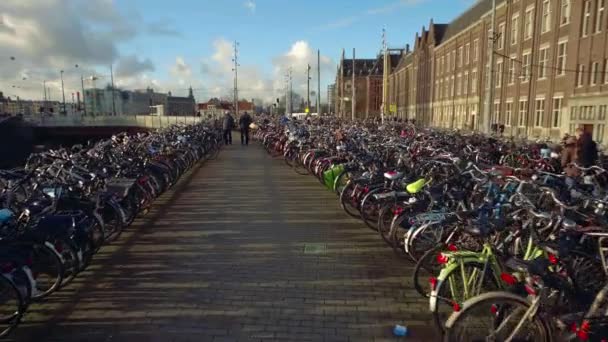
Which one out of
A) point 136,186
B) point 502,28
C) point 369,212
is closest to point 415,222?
point 369,212

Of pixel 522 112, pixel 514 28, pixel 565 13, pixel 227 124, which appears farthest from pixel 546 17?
pixel 227 124

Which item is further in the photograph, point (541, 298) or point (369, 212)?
point (369, 212)

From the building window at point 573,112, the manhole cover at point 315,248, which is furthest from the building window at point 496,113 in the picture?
the manhole cover at point 315,248

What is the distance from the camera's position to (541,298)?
2.56 meters

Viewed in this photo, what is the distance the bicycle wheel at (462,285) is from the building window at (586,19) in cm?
2475

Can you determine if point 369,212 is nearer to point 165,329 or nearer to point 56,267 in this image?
point 165,329

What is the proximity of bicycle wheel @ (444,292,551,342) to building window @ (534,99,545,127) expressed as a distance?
92.0ft

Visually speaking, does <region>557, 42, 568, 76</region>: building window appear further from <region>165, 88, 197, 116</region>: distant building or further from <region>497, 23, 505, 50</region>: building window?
<region>165, 88, 197, 116</region>: distant building

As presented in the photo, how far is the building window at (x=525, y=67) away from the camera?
1117 inches

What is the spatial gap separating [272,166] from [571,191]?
28.4ft

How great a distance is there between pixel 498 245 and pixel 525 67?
2937 cm

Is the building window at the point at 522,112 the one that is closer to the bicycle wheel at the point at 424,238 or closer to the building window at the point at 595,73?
the building window at the point at 595,73

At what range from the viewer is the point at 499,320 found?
2.75 meters

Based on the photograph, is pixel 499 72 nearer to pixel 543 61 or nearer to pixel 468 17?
pixel 543 61
